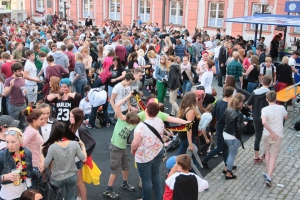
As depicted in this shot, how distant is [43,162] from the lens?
14.4 feet

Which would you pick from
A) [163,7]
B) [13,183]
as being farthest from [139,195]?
[163,7]

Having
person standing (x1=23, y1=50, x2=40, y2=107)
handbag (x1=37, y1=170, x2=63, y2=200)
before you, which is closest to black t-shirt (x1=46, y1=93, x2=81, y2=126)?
handbag (x1=37, y1=170, x2=63, y2=200)

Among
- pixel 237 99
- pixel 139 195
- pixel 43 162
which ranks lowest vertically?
pixel 139 195

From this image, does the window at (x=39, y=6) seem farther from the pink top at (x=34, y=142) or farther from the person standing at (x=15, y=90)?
the pink top at (x=34, y=142)

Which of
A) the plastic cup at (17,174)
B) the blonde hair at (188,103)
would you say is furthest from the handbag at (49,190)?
the blonde hair at (188,103)

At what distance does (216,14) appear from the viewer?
84.2 feet

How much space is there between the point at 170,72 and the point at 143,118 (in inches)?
153

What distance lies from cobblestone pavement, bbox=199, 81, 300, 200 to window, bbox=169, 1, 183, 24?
834 inches

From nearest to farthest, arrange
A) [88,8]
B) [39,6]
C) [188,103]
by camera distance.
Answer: [188,103], [88,8], [39,6]

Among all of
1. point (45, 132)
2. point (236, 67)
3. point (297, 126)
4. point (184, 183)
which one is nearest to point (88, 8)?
point (236, 67)

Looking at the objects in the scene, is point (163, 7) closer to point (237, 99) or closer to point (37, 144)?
point (237, 99)

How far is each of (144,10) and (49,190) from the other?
1054 inches

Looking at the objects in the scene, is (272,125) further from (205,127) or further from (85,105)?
(85,105)

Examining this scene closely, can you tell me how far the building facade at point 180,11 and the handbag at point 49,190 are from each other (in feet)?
69.7
